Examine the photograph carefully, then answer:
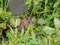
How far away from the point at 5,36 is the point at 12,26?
136 millimetres

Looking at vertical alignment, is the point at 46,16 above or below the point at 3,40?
above

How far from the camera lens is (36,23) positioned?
257 cm

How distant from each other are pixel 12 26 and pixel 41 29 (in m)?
0.32

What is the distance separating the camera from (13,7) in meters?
2.60

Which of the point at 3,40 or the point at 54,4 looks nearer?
the point at 3,40

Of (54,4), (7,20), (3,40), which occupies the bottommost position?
(3,40)

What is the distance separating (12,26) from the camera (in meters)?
2.49

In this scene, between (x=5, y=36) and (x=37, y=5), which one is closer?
(x=5, y=36)

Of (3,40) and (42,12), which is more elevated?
(42,12)

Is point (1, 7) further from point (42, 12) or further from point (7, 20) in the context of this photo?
point (42, 12)

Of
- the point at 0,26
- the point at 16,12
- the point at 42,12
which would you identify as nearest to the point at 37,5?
the point at 42,12

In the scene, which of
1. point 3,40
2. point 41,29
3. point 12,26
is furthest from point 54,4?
point 3,40

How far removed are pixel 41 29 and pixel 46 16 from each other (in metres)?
0.25

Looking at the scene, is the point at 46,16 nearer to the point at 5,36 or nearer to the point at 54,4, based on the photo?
the point at 54,4
